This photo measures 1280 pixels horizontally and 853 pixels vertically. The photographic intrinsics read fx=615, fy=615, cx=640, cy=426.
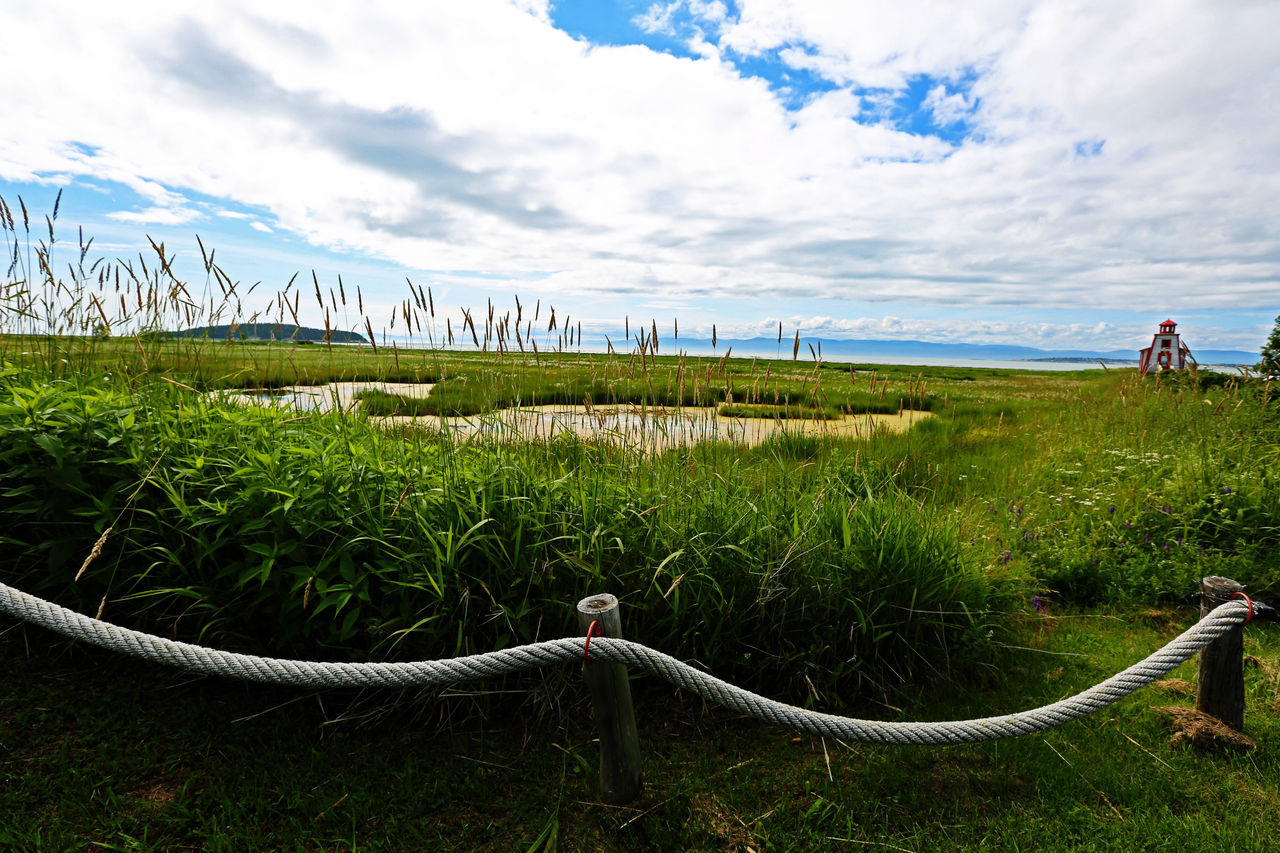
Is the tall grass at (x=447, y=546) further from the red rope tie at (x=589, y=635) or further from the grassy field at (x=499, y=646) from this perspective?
the red rope tie at (x=589, y=635)

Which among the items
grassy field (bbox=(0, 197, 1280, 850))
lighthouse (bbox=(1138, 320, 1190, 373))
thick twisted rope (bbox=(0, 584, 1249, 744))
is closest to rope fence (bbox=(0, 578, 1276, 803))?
thick twisted rope (bbox=(0, 584, 1249, 744))

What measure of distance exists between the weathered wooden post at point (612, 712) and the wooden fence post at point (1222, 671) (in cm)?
244

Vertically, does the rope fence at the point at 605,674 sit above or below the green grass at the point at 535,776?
above

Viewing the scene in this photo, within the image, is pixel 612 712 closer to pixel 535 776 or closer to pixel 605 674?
pixel 605 674

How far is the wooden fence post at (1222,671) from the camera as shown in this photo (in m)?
2.54

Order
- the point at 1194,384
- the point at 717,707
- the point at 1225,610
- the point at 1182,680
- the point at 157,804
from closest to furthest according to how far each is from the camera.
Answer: the point at 157,804
the point at 1225,610
the point at 717,707
the point at 1182,680
the point at 1194,384

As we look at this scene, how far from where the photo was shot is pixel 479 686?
2.66 metres

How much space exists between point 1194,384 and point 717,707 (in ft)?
27.6

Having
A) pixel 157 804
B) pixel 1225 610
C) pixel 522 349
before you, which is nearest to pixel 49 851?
pixel 157 804

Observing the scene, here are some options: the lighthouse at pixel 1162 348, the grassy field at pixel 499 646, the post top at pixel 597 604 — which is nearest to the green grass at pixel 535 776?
the grassy field at pixel 499 646

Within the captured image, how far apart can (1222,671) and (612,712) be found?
2596mm

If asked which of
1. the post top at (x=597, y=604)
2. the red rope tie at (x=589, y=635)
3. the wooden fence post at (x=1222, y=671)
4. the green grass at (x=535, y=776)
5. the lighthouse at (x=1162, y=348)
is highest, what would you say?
the lighthouse at (x=1162, y=348)

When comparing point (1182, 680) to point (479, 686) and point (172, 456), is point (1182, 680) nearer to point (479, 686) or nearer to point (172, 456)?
point (479, 686)

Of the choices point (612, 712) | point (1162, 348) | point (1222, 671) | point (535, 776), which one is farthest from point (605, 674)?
point (1162, 348)
